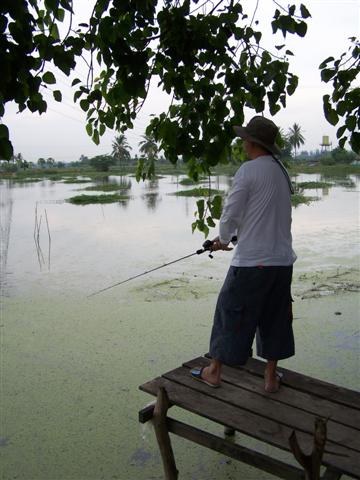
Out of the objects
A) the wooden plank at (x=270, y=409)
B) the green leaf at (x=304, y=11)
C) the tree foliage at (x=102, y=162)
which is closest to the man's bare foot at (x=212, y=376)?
the wooden plank at (x=270, y=409)

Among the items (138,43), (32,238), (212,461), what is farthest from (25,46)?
(32,238)

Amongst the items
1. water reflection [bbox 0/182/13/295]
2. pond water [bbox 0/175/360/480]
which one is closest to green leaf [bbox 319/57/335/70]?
pond water [bbox 0/175/360/480]

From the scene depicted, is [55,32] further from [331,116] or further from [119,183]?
[119,183]

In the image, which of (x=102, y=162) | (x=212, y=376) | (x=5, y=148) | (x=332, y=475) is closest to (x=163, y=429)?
(x=212, y=376)

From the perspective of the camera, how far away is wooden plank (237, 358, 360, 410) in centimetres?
154

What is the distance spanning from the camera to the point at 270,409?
1.50 metres

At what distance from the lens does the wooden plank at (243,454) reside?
4.16 ft

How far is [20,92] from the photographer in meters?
1.23

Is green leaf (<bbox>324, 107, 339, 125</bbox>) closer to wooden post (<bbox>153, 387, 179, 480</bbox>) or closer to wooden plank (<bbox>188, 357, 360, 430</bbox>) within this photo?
wooden plank (<bbox>188, 357, 360, 430</bbox>)

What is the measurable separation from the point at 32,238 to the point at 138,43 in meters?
6.09

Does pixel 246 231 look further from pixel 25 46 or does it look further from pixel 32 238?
pixel 32 238

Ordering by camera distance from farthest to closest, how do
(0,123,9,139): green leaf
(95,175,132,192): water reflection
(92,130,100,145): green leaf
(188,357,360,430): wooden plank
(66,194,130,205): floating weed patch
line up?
(95,175,132,192): water reflection < (66,194,130,205): floating weed patch < (92,130,100,145): green leaf < (188,357,360,430): wooden plank < (0,123,9,139): green leaf

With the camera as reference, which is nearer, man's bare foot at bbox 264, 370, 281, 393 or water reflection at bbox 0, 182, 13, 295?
man's bare foot at bbox 264, 370, 281, 393

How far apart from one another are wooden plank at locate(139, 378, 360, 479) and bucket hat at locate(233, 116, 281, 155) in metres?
0.80
